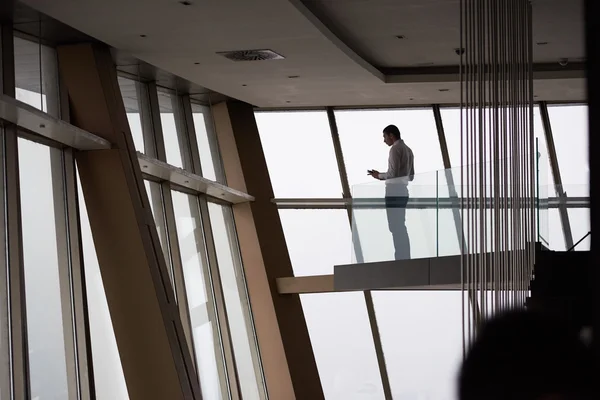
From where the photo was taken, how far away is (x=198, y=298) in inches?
492

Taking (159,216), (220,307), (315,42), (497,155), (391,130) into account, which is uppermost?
(315,42)

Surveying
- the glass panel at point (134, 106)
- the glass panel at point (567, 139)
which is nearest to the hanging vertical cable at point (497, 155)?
the glass panel at point (134, 106)

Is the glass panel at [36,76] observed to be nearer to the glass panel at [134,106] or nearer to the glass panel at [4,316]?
the glass panel at [4,316]

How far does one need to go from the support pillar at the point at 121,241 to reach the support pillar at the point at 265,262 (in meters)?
4.38

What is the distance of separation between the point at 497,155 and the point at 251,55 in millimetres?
5017

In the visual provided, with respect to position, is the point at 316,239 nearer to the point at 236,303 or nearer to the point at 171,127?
the point at 236,303

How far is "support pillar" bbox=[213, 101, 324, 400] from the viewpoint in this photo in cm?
1372

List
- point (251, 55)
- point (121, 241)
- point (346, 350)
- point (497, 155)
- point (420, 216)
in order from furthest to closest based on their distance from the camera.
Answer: point (346, 350)
point (420, 216)
point (251, 55)
point (121, 241)
point (497, 155)

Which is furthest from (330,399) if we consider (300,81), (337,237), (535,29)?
(535,29)

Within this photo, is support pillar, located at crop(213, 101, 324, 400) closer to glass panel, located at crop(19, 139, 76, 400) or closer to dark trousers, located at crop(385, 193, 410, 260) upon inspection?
dark trousers, located at crop(385, 193, 410, 260)

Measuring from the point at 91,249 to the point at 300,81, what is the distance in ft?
12.7

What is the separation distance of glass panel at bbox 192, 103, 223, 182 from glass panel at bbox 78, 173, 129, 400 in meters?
4.23

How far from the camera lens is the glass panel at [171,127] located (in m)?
12.4

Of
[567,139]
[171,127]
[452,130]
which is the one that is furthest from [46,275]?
[567,139]
